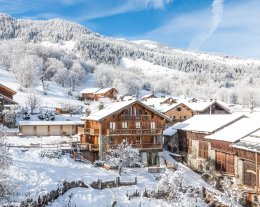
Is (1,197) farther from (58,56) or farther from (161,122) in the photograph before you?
(58,56)

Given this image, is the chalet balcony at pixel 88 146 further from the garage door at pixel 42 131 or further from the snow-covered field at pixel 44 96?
the snow-covered field at pixel 44 96

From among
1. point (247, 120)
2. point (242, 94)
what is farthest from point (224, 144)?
point (242, 94)

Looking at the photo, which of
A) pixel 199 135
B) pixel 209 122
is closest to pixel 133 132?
pixel 199 135

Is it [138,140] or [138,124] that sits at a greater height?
[138,124]

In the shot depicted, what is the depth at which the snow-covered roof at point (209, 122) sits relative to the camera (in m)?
52.7

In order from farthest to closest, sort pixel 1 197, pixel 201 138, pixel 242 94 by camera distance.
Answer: pixel 242 94
pixel 201 138
pixel 1 197

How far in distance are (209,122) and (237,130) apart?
414 inches

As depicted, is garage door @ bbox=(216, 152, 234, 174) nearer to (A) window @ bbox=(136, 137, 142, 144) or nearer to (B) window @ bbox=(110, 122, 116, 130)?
(A) window @ bbox=(136, 137, 142, 144)

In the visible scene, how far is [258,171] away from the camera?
126ft

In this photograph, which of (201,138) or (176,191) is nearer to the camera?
(176,191)

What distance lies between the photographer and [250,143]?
40.1 meters

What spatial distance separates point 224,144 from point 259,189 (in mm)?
9390

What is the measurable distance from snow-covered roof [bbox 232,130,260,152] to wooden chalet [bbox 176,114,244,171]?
9305mm

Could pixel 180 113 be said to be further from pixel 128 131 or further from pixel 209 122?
pixel 128 131
